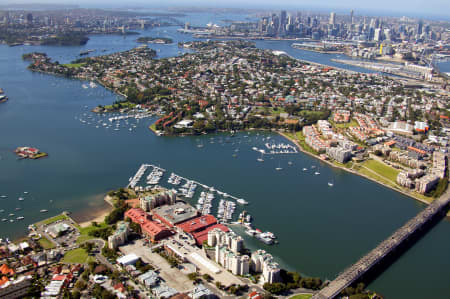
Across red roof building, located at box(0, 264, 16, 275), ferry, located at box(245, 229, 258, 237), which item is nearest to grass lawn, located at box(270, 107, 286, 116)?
ferry, located at box(245, 229, 258, 237)

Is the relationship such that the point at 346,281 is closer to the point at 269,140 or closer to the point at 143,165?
the point at 143,165

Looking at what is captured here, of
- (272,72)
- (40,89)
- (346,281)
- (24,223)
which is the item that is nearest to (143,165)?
(24,223)

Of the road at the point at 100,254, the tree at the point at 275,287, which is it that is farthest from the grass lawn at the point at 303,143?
the road at the point at 100,254

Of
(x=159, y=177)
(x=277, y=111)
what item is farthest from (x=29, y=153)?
(x=277, y=111)

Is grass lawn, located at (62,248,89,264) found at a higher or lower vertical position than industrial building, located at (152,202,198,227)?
lower

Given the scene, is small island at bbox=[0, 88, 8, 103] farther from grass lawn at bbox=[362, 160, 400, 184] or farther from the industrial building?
grass lawn at bbox=[362, 160, 400, 184]

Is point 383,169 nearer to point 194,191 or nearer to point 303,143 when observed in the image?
point 303,143
